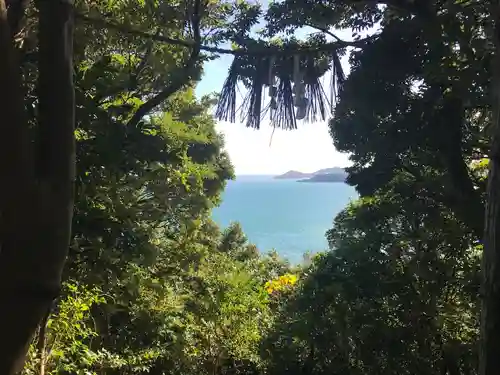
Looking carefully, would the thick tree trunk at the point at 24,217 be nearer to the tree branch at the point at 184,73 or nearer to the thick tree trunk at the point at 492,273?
the thick tree trunk at the point at 492,273

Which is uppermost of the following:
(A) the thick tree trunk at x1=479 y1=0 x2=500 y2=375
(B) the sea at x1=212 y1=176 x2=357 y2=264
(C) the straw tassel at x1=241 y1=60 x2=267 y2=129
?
(C) the straw tassel at x1=241 y1=60 x2=267 y2=129

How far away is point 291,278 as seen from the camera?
4.71 meters

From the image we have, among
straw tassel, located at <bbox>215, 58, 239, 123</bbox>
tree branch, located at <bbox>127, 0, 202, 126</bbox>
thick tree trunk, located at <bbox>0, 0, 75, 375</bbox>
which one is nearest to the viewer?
thick tree trunk, located at <bbox>0, 0, 75, 375</bbox>

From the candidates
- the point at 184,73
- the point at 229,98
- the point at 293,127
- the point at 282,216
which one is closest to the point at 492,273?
the point at 293,127

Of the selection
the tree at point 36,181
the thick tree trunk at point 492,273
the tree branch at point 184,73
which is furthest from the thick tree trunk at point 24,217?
the tree branch at point 184,73

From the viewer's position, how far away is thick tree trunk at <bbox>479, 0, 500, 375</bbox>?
1.14 metres

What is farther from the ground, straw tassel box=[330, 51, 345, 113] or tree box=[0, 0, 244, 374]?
straw tassel box=[330, 51, 345, 113]

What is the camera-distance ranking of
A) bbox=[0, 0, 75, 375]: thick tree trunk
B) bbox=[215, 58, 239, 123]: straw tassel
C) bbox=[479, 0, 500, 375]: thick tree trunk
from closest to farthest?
bbox=[0, 0, 75, 375]: thick tree trunk → bbox=[479, 0, 500, 375]: thick tree trunk → bbox=[215, 58, 239, 123]: straw tassel

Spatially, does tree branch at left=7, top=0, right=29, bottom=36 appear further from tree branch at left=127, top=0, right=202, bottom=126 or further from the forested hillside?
tree branch at left=127, top=0, right=202, bottom=126

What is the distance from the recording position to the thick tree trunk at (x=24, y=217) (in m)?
0.77

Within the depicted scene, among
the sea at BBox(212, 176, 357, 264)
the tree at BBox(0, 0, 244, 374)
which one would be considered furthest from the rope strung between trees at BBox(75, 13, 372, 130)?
the sea at BBox(212, 176, 357, 264)

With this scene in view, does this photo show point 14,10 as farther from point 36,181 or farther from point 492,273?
point 492,273

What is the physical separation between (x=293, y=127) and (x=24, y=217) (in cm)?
134

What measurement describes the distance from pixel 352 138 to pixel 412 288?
37.1 inches
